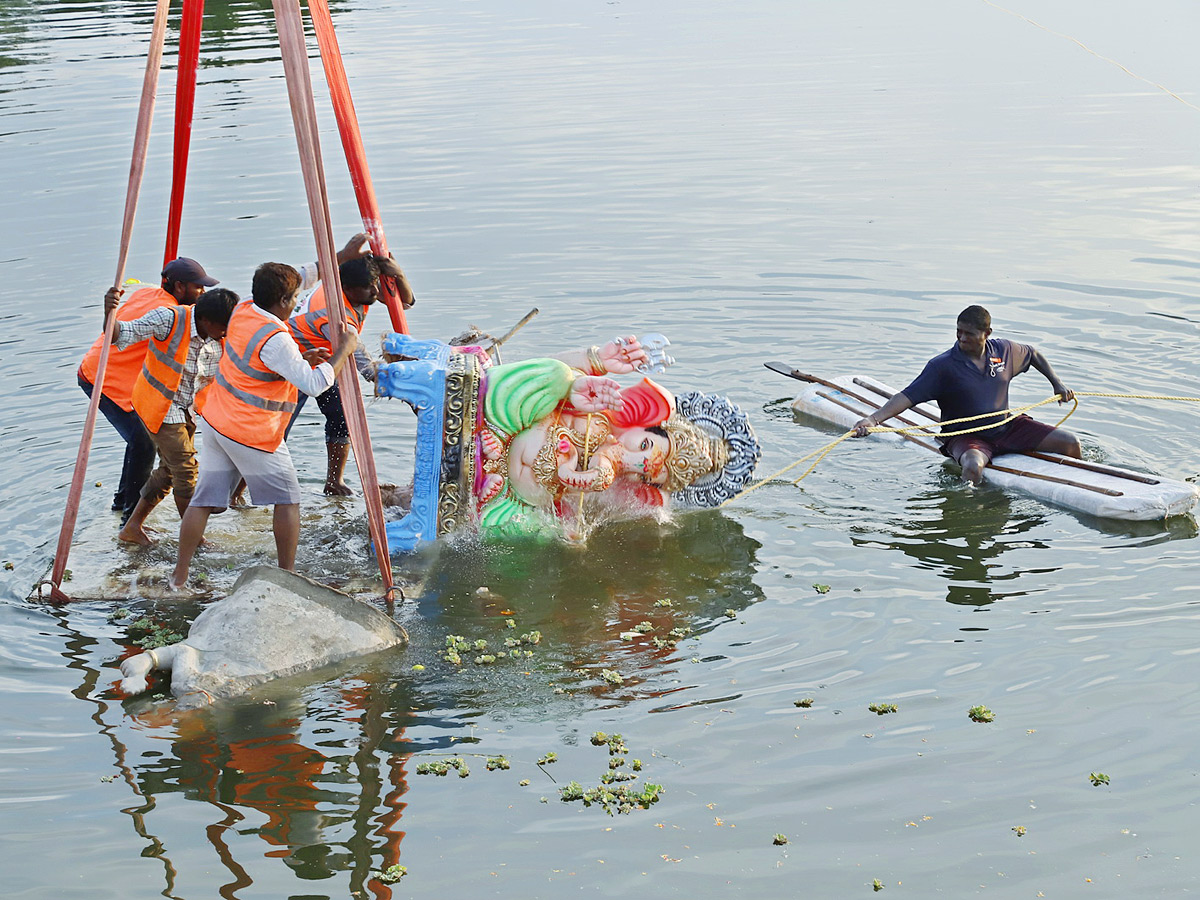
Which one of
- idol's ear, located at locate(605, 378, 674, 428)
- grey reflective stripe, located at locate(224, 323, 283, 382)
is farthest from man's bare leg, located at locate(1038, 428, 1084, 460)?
grey reflective stripe, located at locate(224, 323, 283, 382)

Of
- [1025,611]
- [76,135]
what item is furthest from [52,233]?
[1025,611]

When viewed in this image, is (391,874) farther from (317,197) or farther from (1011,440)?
(1011,440)

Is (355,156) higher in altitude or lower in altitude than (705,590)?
higher

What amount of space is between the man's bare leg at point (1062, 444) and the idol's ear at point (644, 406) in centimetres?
293

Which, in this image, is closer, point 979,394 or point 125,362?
point 125,362

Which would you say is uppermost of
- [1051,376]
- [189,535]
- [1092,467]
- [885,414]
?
[1051,376]

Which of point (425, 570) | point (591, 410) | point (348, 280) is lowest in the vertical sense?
point (425, 570)

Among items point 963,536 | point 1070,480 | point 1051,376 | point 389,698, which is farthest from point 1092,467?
point 389,698

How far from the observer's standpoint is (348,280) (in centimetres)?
800

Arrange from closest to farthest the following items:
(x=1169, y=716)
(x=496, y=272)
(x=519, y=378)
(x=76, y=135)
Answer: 1. (x=1169, y=716)
2. (x=519, y=378)
3. (x=496, y=272)
4. (x=76, y=135)

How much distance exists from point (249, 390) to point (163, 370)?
95 centimetres

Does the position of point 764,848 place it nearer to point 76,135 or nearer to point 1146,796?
point 1146,796

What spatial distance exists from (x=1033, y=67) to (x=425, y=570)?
831 inches

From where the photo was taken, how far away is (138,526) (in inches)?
319
